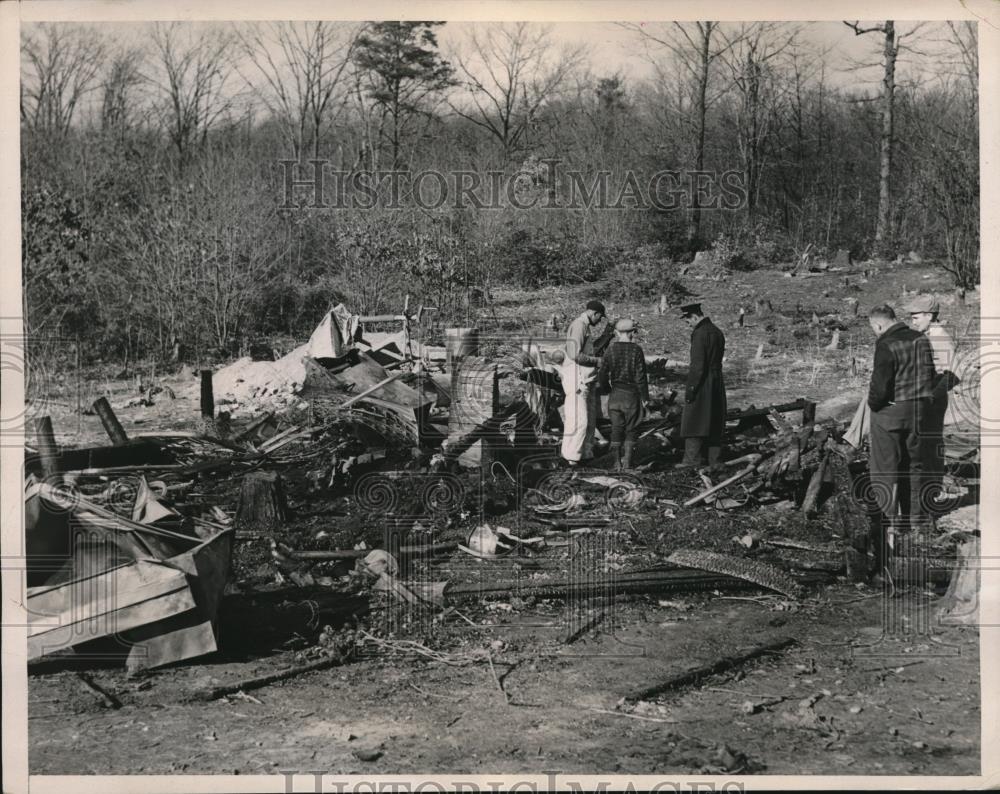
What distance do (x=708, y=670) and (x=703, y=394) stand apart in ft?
8.99

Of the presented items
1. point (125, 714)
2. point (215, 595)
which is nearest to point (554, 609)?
point (215, 595)

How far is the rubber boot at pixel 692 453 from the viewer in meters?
8.26

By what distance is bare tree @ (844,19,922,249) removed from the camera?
6.55 m

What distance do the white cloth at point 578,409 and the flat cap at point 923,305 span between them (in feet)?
7.82

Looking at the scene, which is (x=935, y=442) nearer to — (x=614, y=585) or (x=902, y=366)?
(x=902, y=366)

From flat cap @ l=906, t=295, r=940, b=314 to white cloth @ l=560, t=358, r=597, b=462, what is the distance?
93.8 inches

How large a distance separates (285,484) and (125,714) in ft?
7.27

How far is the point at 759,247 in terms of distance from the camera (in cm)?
806

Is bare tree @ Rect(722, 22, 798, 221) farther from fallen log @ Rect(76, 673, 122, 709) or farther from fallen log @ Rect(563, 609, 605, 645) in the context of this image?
fallen log @ Rect(76, 673, 122, 709)

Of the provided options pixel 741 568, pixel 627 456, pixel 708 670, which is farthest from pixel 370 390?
pixel 708 670

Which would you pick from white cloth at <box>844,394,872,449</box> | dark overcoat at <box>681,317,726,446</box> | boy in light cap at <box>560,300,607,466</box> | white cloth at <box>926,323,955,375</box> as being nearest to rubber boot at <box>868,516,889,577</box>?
white cloth at <box>844,394,872,449</box>

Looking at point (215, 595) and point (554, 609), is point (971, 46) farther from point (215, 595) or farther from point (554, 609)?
point (215, 595)

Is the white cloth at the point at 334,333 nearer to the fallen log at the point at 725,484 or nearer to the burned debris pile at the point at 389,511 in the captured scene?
the burned debris pile at the point at 389,511

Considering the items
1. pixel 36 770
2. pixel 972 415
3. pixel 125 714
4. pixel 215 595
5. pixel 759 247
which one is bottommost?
pixel 36 770
